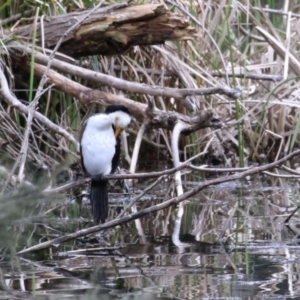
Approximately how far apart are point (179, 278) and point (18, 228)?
142cm

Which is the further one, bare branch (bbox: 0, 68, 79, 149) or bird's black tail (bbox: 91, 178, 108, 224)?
bare branch (bbox: 0, 68, 79, 149)

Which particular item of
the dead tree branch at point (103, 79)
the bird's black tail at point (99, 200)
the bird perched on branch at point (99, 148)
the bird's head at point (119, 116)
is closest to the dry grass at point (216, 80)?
the dead tree branch at point (103, 79)

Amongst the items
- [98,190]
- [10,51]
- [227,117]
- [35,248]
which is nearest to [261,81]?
[227,117]

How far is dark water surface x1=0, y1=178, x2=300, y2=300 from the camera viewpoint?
2.59m

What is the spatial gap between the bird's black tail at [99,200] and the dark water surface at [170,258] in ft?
0.20

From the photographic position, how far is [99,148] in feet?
14.5

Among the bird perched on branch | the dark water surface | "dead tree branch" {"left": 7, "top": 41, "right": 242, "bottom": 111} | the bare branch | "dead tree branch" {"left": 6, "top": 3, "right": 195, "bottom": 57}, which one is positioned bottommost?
the dark water surface

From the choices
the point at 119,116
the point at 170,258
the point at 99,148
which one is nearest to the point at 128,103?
the point at 99,148

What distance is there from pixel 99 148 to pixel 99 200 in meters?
0.39

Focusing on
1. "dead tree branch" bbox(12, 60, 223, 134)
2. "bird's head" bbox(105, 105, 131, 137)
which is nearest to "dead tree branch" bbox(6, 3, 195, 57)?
"dead tree branch" bbox(12, 60, 223, 134)

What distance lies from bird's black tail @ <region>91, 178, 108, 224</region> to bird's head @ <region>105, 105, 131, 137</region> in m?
0.27

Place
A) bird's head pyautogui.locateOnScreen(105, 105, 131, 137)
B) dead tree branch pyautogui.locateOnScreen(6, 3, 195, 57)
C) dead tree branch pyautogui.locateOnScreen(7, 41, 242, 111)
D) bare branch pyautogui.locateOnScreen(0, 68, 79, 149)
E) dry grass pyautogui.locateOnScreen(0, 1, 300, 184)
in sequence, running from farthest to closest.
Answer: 1. dry grass pyautogui.locateOnScreen(0, 1, 300, 184)
2. dead tree branch pyautogui.locateOnScreen(6, 3, 195, 57)
3. dead tree branch pyautogui.locateOnScreen(7, 41, 242, 111)
4. bare branch pyautogui.locateOnScreen(0, 68, 79, 149)
5. bird's head pyautogui.locateOnScreen(105, 105, 131, 137)

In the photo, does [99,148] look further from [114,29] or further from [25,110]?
[114,29]

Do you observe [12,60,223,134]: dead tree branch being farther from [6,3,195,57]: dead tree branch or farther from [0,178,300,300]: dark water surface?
[0,178,300,300]: dark water surface
